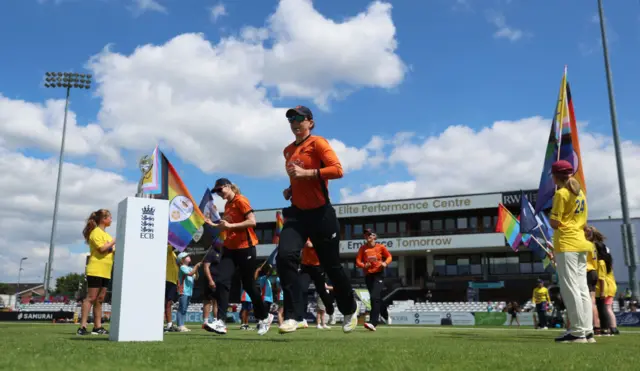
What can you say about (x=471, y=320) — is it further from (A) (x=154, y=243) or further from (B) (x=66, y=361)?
(B) (x=66, y=361)

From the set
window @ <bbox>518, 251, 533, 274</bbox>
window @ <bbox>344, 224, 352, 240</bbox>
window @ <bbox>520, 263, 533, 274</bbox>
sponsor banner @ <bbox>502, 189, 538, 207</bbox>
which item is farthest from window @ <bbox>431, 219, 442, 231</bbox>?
window @ <bbox>344, 224, 352, 240</bbox>

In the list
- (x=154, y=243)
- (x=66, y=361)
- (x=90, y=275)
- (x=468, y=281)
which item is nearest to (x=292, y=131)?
(x=154, y=243)

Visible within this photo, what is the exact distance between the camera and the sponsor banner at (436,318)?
27.9 m

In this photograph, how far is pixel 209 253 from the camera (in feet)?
34.5

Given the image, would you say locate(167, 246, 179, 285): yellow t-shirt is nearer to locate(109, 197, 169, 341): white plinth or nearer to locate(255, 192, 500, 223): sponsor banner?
locate(109, 197, 169, 341): white plinth

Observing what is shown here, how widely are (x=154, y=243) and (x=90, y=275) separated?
3144 mm

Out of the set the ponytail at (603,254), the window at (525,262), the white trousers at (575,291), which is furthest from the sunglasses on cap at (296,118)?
the window at (525,262)

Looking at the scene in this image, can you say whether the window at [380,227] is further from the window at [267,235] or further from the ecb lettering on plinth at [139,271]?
the ecb lettering on plinth at [139,271]

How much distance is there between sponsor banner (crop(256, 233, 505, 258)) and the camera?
49.4 meters

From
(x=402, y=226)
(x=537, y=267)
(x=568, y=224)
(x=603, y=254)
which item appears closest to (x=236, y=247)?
(x=568, y=224)

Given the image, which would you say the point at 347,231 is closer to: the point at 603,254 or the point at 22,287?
the point at 603,254

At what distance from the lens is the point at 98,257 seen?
8664 millimetres

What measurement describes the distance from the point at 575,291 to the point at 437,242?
46.0 m

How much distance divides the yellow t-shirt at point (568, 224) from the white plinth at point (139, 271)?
4.44m
